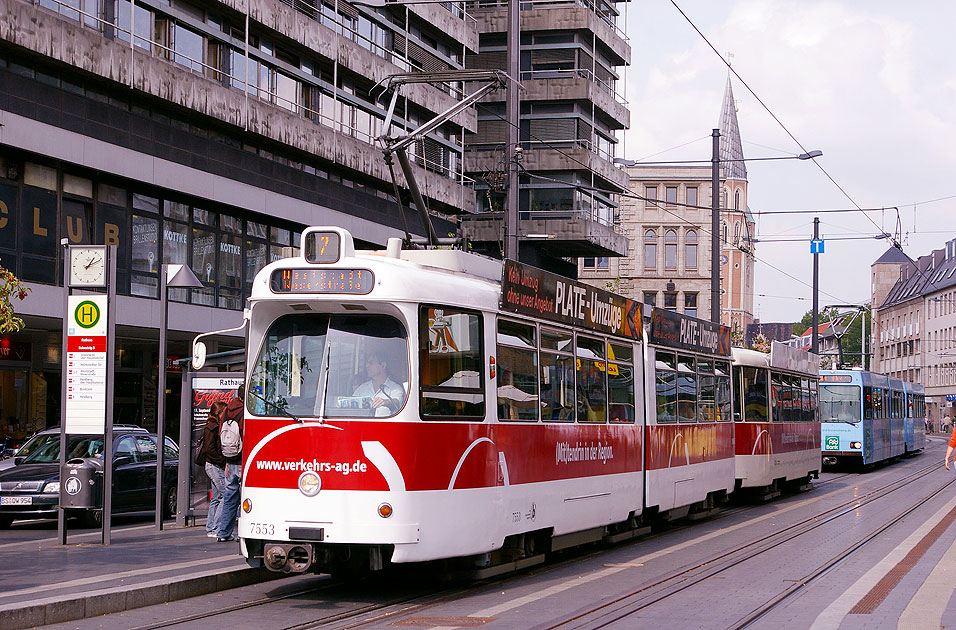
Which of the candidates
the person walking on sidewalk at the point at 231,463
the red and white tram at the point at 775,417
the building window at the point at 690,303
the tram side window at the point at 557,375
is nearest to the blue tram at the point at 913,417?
the red and white tram at the point at 775,417

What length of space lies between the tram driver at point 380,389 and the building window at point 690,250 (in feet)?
266

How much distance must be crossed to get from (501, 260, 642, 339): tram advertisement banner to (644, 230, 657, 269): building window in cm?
7449

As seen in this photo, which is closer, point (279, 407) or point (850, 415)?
point (279, 407)

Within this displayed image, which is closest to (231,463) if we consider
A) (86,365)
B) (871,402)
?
(86,365)

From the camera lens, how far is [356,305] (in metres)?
10.6

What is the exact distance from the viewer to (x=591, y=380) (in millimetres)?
14359

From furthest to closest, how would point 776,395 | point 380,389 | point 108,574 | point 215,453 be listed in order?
point 776,395 < point 215,453 < point 108,574 < point 380,389

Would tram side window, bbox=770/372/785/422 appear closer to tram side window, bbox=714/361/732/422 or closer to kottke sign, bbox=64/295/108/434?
tram side window, bbox=714/361/732/422

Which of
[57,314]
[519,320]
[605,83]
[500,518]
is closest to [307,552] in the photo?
[500,518]

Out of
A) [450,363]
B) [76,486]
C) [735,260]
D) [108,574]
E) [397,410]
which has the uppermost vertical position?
[735,260]

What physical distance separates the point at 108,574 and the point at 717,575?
5.98 metres

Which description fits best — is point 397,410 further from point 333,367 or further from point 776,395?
point 776,395

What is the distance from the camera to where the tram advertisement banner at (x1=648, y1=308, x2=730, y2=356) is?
17073 millimetres

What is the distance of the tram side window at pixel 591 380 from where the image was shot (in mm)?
13977
